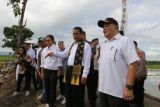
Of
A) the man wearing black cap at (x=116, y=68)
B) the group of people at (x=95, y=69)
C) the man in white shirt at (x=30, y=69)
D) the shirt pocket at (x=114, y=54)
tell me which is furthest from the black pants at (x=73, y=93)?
the man in white shirt at (x=30, y=69)

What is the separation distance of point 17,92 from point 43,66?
4550 millimetres

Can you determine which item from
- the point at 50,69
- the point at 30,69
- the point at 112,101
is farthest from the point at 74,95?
the point at 30,69

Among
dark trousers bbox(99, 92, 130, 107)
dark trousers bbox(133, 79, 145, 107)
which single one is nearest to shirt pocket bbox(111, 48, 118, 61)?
dark trousers bbox(99, 92, 130, 107)

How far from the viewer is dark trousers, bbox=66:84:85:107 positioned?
323 inches

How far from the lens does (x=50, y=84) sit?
10.4m

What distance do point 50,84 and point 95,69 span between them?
1.22 metres

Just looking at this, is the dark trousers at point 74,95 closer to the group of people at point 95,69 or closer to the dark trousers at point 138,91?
the group of people at point 95,69

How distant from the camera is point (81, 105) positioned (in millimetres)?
8312

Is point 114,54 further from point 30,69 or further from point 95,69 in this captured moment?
point 30,69

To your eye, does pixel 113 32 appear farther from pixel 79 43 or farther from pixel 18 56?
pixel 18 56

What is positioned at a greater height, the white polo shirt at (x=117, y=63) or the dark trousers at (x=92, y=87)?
the white polo shirt at (x=117, y=63)

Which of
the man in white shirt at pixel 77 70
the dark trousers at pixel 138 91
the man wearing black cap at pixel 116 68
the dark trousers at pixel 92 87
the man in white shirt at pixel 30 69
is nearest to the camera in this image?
the man wearing black cap at pixel 116 68

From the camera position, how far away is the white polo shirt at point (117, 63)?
226 inches

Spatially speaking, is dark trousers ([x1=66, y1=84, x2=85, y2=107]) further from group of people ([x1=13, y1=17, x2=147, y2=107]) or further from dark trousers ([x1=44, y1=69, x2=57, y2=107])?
dark trousers ([x1=44, y1=69, x2=57, y2=107])
